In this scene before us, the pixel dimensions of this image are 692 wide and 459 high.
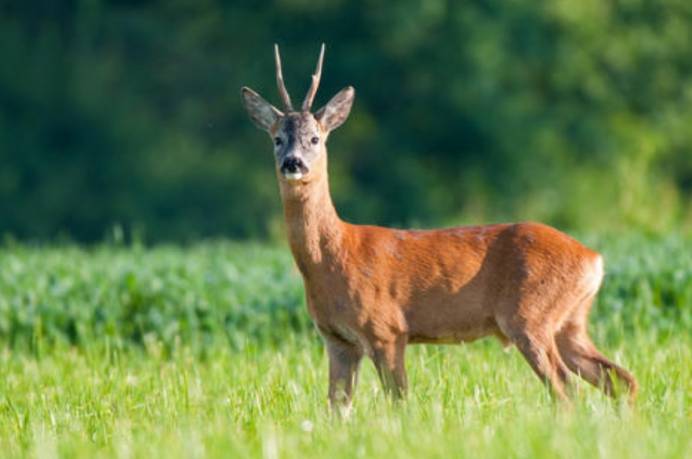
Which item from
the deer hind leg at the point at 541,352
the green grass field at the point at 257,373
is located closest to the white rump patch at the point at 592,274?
the deer hind leg at the point at 541,352

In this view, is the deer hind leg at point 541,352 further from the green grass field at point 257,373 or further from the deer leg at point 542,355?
the green grass field at point 257,373

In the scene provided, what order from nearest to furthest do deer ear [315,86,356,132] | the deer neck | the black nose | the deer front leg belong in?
the black nose < the deer front leg < the deer neck < deer ear [315,86,356,132]

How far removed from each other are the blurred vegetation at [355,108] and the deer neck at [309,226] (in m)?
20.0

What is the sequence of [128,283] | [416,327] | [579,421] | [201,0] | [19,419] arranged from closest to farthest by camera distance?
[579,421] → [19,419] → [416,327] → [128,283] → [201,0]

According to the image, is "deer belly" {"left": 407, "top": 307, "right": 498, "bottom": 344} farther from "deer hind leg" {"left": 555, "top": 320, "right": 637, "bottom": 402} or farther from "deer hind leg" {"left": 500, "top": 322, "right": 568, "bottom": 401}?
"deer hind leg" {"left": 555, "top": 320, "right": 637, "bottom": 402}

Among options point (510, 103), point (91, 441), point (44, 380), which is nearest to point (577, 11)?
point (510, 103)

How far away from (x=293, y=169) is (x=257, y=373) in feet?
4.59

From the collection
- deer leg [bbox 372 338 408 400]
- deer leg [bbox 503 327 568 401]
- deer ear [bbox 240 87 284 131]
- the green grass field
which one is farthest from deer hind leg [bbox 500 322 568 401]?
deer ear [bbox 240 87 284 131]

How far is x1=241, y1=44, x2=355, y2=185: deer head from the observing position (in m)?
7.72

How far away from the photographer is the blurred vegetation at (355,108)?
2905cm

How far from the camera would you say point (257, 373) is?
28.1 ft

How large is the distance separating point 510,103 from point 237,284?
1748 cm

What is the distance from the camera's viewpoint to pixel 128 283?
1199cm

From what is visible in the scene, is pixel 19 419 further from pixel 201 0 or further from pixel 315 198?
pixel 201 0
